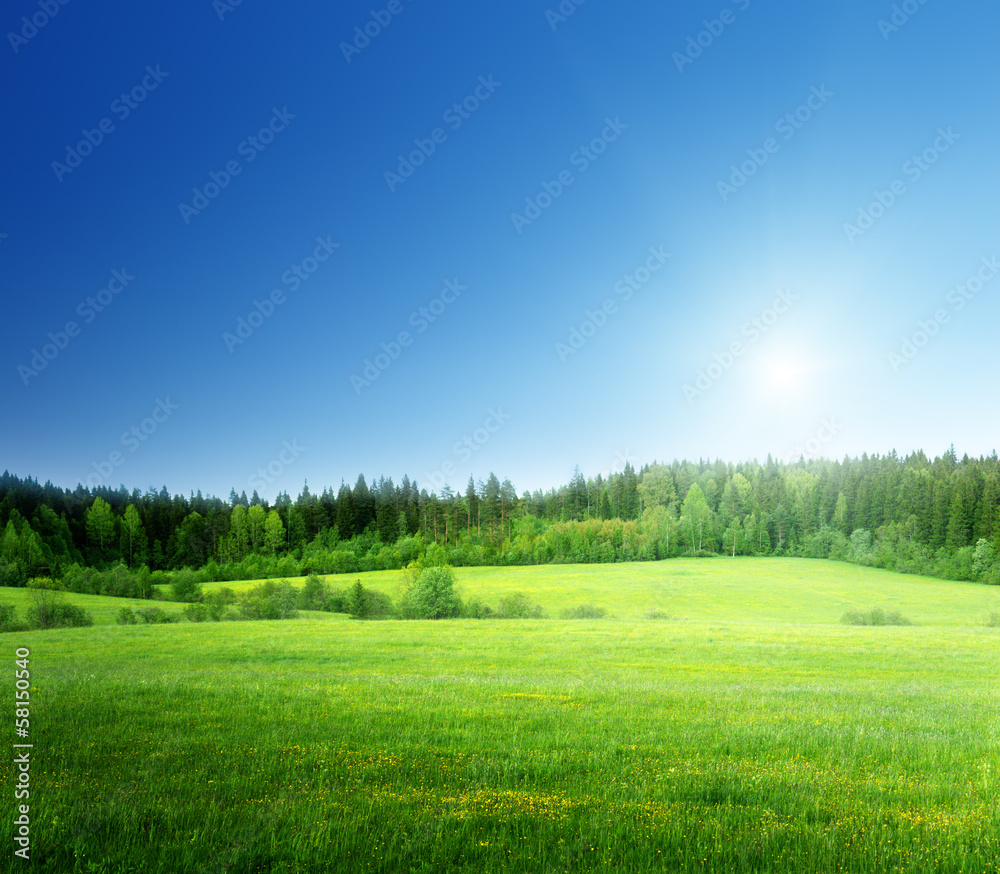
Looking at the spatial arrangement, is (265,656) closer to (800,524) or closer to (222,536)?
(222,536)

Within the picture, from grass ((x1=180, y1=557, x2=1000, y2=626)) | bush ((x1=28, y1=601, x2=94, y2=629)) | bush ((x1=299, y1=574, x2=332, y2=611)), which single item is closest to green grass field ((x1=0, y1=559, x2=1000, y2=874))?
bush ((x1=28, y1=601, x2=94, y2=629))

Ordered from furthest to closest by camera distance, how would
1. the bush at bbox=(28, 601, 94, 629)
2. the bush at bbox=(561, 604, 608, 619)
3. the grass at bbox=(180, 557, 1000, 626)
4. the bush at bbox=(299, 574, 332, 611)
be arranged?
Result: the grass at bbox=(180, 557, 1000, 626), the bush at bbox=(299, 574, 332, 611), the bush at bbox=(561, 604, 608, 619), the bush at bbox=(28, 601, 94, 629)

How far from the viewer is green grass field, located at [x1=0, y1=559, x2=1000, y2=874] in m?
6.50

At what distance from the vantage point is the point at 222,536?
440 ft

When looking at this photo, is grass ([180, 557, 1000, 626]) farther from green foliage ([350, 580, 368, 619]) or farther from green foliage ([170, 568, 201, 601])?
green foliage ([170, 568, 201, 601])

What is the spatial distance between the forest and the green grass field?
86.0 metres

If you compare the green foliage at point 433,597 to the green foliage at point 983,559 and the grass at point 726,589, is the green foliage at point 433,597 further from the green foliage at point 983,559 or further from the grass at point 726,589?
the green foliage at point 983,559

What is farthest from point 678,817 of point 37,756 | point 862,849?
point 37,756

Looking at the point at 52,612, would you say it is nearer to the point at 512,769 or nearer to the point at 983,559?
the point at 512,769

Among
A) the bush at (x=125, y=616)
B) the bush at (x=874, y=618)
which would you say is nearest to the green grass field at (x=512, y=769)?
the bush at (x=125, y=616)

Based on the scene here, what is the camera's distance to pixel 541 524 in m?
152

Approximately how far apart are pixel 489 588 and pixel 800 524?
8355 cm

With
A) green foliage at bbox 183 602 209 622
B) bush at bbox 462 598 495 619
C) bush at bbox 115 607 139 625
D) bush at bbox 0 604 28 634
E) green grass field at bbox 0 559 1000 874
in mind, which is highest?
green grass field at bbox 0 559 1000 874

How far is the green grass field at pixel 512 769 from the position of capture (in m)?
6.50
